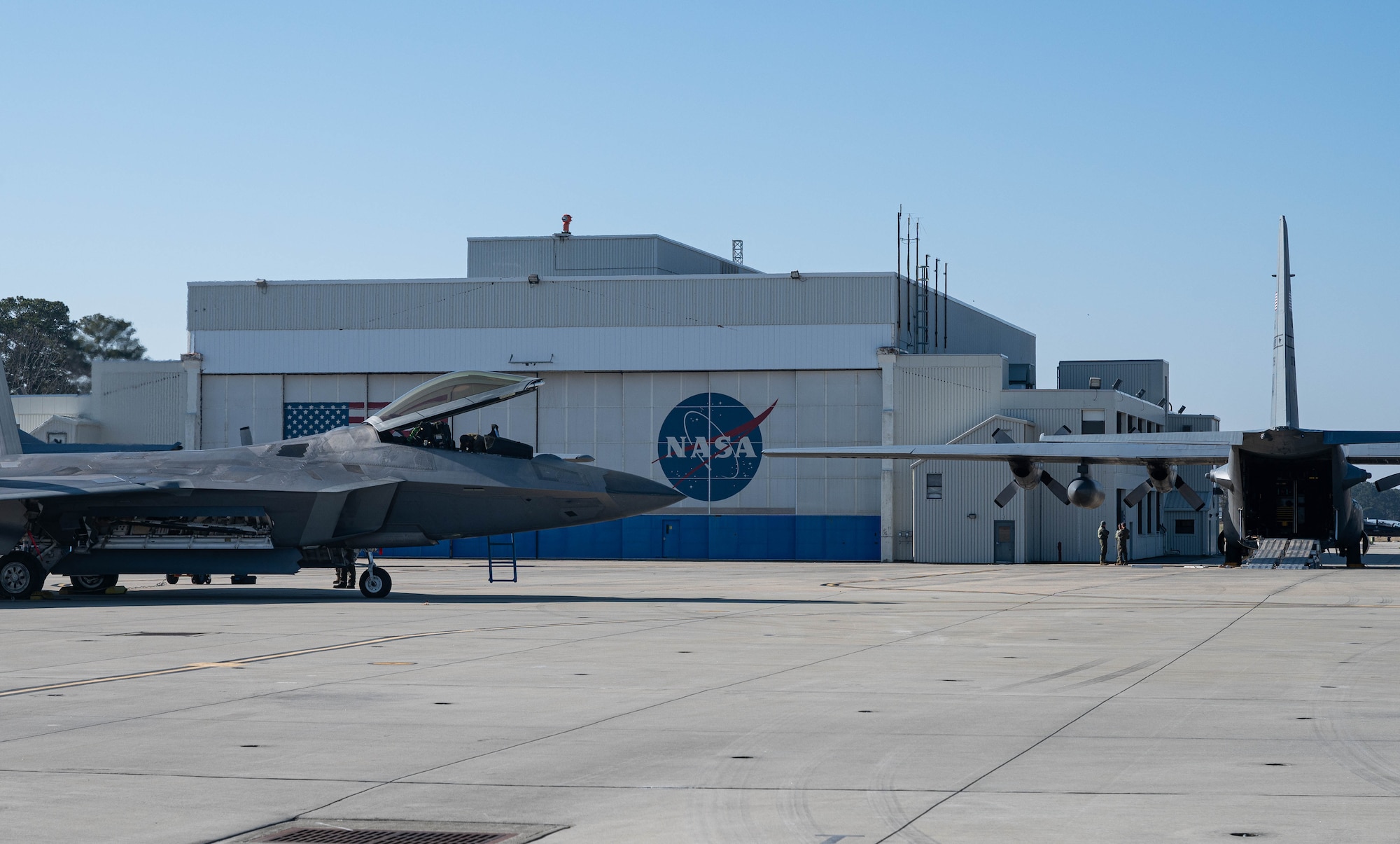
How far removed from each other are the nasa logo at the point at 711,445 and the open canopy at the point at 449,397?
1226 inches

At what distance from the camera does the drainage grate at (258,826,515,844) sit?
652 centimetres

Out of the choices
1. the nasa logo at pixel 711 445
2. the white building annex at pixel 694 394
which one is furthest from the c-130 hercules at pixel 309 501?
the nasa logo at pixel 711 445

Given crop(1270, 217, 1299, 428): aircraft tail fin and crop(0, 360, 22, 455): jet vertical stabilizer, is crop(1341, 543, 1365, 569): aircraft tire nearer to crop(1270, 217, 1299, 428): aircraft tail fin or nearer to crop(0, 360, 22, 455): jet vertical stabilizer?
crop(1270, 217, 1299, 428): aircraft tail fin

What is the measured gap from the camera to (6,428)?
28.2 m

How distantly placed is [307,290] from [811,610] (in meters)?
42.5

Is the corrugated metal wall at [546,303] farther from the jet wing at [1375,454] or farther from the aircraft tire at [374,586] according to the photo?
the aircraft tire at [374,586]

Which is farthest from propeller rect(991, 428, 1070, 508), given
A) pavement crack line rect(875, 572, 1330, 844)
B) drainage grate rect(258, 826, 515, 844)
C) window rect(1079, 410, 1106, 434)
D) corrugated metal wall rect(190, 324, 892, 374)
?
drainage grate rect(258, 826, 515, 844)

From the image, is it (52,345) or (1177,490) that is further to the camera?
(52,345)

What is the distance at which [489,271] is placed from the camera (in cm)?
6306

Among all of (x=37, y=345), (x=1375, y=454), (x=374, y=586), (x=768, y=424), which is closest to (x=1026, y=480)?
(x=1375, y=454)

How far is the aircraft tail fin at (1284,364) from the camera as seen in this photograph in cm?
3519

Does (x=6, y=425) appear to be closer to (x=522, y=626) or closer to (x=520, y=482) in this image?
(x=520, y=482)

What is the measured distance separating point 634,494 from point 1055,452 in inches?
648

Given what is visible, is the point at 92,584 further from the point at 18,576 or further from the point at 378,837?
the point at 378,837
